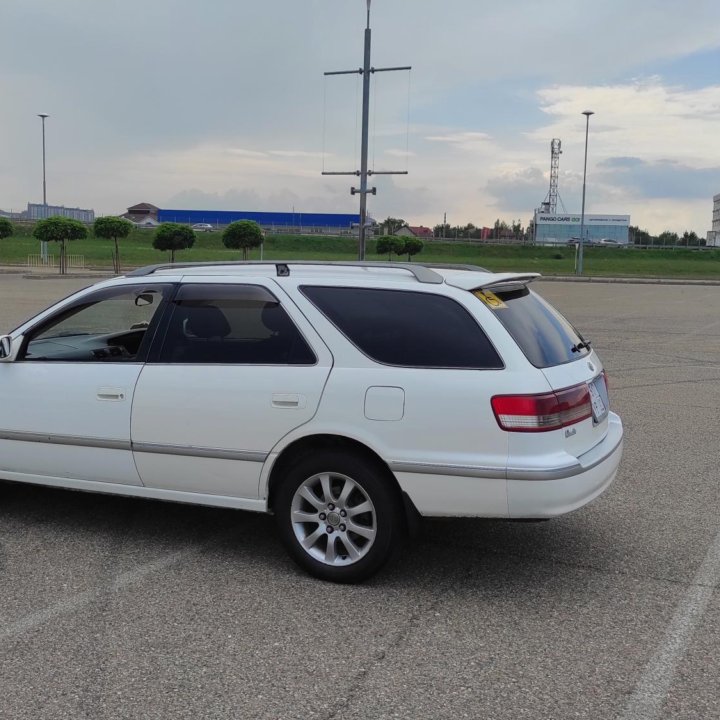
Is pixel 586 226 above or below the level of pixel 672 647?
above

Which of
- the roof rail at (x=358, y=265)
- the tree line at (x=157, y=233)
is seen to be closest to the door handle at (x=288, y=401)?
the roof rail at (x=358, y=265)

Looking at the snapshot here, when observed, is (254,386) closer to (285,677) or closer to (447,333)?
(447,333)

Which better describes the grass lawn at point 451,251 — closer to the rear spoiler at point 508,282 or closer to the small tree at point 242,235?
the small tree at point 242,235

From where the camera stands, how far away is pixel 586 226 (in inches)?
4633

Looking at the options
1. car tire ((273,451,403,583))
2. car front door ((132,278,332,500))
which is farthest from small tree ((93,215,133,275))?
car tire ((273,451,403,583))

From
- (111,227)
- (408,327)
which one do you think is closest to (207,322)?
(408,327)

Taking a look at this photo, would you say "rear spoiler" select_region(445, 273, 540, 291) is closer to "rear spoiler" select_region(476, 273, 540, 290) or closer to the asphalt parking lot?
"rear spoiler" select_region(476, 273, 540, 290)

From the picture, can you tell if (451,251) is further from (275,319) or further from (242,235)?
(275,319)

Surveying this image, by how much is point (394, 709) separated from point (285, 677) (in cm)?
47

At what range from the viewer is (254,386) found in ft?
13.6

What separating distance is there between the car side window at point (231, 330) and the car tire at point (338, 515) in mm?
577

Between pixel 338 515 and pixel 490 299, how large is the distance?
51.6 inches

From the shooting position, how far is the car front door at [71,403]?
4.45 m

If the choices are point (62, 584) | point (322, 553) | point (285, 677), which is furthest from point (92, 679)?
point (322, 553)
